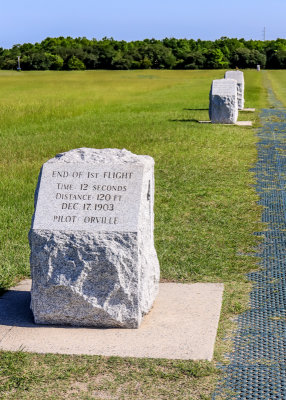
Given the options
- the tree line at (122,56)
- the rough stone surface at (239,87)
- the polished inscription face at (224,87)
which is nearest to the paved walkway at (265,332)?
the polished inscription face at (224,87)

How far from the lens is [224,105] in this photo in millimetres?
22297

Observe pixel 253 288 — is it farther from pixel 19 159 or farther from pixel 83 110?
pixel 83 110

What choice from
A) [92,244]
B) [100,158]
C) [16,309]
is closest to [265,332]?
[92,244]

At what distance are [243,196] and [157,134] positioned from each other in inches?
371

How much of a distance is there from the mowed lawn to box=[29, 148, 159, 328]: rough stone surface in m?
0.65

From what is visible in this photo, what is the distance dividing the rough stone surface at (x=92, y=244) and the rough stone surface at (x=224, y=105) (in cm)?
1676

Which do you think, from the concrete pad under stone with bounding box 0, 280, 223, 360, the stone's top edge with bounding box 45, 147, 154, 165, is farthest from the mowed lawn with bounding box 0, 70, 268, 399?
the stone's top edge with bounding box 45, 147, 154, 165

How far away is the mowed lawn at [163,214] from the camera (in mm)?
4836

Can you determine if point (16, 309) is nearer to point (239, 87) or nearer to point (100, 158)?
point (100, 158)

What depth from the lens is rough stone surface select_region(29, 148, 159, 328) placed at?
566cm

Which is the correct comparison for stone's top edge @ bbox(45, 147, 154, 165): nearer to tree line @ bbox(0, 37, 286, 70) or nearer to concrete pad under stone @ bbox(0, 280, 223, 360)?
concrete pad under stone @ bbox(0, 280, 223, 360)

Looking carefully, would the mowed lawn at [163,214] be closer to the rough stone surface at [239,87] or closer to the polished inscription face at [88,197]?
the polished inscription face at [88,197]

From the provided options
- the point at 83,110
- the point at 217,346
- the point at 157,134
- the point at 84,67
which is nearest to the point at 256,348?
the point at 217,346

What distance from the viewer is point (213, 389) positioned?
185 inches
